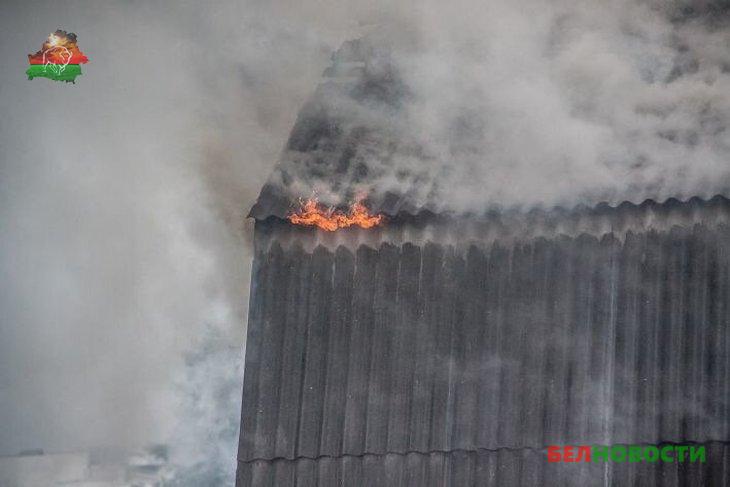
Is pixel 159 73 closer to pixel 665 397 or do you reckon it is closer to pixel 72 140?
pixel 72 140

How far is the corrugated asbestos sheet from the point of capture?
15.3 ft

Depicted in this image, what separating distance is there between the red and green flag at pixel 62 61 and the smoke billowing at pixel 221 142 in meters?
0.10

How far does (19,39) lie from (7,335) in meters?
2.44

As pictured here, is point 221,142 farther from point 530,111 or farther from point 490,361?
point 490,361

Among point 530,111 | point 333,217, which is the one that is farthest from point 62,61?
point 530,111

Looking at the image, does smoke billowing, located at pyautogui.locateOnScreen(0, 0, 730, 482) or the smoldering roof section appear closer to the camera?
the smoldering roof section

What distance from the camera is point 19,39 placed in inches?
279

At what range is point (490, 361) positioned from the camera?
4.74 m

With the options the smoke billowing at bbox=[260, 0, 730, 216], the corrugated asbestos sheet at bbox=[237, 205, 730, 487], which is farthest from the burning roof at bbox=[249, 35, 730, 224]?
the corrugated asbestos sheet at bbox=[237, 205, 730, 487]

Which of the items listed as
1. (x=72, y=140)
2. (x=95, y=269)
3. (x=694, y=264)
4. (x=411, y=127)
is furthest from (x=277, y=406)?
(x=72, y=140)

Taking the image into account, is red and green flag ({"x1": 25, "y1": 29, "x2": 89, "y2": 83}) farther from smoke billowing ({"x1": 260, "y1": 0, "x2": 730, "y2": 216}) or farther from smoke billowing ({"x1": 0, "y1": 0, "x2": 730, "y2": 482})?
smoke billowing ({"x1": 260, "y1": 0, "x2": 730, "y2": 216})

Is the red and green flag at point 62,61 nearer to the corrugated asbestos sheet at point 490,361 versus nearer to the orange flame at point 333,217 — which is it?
the orange flame at point 333,217

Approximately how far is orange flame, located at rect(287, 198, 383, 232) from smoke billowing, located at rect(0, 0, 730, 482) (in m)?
0.15

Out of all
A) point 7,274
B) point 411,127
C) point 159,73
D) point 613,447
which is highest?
point 159,73
